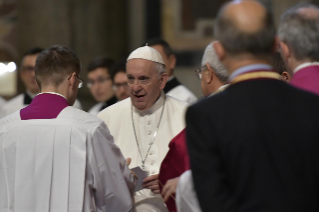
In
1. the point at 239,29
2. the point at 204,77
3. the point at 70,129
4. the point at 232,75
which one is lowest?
the point at 70,129

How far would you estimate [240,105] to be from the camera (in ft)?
6.84

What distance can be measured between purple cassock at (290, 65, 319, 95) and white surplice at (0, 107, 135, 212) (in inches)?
52.0

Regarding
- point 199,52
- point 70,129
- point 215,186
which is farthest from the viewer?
point 199,52

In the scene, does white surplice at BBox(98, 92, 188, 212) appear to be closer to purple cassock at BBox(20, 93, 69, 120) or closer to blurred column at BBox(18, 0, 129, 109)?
purple cassock at BBox(20, 93, 69, 120)

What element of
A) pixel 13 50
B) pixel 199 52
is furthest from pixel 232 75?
pixel 13 50

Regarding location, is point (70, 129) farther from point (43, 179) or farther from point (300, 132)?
point (300, 132)

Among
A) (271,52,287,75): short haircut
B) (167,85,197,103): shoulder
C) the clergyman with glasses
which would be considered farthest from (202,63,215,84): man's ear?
the clergyman with glasses

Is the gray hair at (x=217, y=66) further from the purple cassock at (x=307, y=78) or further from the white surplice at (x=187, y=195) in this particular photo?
the white surplice at (x=187, y=195)

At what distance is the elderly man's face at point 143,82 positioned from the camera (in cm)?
463

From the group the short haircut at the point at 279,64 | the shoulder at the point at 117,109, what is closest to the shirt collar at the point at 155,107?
the shoulder at the point at 117,109

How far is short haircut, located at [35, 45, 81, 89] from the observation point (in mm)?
3521

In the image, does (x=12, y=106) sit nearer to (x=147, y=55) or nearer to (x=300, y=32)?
(x=147, y=55)

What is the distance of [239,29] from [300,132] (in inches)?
17.8

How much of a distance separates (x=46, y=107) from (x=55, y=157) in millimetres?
324
